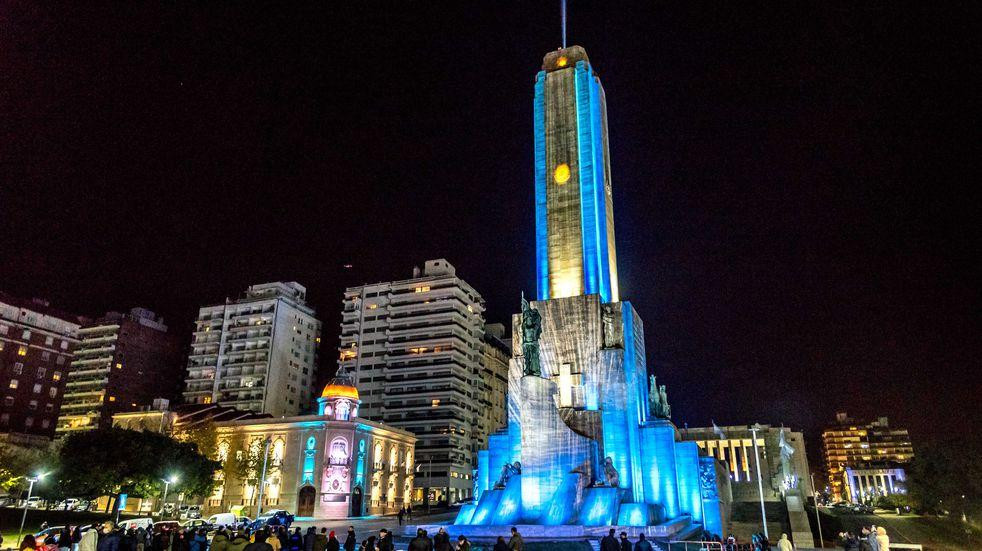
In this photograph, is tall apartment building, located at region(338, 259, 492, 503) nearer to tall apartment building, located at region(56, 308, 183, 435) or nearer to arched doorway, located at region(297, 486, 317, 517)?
arched doorway, located at region(297, 486, 317, 517)

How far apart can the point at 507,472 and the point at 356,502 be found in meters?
31.5

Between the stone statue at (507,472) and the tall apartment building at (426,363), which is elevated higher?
the tall apartment building at (426,363)

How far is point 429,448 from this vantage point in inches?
3489

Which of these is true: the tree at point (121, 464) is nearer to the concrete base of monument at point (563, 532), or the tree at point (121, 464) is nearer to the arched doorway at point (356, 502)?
the arched doorway at point (356, 502)

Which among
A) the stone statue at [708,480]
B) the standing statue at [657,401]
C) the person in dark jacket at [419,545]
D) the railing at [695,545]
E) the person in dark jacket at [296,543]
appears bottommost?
the railing at [695,545]

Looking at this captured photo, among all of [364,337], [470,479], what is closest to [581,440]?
[470,479]

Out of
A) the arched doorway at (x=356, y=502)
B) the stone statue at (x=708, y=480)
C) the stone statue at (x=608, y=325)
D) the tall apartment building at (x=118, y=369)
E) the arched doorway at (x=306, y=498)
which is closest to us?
the stone statue at (x=708, y=480)

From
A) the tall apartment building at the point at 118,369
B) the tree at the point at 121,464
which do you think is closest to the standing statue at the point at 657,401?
the tree at the point at 121,464

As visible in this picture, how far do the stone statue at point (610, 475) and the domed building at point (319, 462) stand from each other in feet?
117

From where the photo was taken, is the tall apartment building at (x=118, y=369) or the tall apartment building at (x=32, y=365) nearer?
the tall apartment building at (x=32, y=365)

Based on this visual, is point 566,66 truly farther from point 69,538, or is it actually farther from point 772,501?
point 69,538

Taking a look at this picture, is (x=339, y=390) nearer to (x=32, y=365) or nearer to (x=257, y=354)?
(x=257, y=354)

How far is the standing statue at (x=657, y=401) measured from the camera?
48.4 m

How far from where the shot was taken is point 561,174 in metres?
50.5
